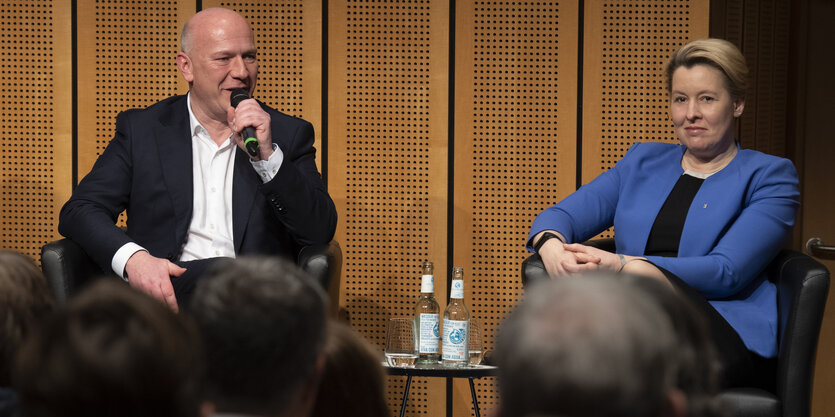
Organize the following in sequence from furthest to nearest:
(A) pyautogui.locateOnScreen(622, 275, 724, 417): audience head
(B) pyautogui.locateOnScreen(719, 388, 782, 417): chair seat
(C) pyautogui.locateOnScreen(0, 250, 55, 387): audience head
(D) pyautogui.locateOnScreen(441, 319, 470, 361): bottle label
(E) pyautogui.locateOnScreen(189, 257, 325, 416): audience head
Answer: (D) pyautogui.locateOnScreen(441, 319, 470, 361): bottle label < (B) pyautogui.locateOnScreen(719, 388, 782, 417): chair seat < (C) pyautogui.locateOnScreen(0, 250, 55, 387): audience head < (E) pyautogui.locateOnScreen(189, 257, 325, 416): audience head < (A) pyautogui.locateOnScreen(622, 275, 724, 417): audience head

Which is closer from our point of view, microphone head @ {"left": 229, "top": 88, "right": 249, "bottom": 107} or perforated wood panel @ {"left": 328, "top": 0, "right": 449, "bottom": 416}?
microphone head @ {"left": 229, "top": 88, "right": 249, "bottom": 107}

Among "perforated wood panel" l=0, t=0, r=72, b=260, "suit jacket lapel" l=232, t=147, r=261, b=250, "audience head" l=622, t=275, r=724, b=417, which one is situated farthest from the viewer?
"perforated wood panel" l=0, t=0, r=72, b=260

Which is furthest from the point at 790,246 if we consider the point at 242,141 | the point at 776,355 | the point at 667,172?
Result: the point at 242,141

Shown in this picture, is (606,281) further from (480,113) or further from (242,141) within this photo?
(480,113)

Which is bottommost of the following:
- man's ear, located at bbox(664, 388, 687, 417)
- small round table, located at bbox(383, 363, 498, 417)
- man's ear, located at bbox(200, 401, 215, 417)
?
small round table, located at bbox(383, 363, 498, 417)

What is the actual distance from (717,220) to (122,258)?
191 centimetres

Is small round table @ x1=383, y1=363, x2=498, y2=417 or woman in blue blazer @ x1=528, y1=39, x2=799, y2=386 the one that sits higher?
woman in blue blazer @ x1=528, y1=39, x2=799, y2=386

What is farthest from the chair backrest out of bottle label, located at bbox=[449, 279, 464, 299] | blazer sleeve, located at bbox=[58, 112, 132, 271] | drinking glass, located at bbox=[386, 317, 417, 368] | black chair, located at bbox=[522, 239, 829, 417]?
blazer sleeve, located at bbox=[58, 112, 132, 271]

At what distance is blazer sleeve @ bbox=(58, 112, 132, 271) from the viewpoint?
9.68 ft

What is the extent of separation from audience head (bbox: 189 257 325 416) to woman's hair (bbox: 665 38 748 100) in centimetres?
212

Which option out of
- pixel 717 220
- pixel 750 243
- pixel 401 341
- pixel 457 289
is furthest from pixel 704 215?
pixel 401 341

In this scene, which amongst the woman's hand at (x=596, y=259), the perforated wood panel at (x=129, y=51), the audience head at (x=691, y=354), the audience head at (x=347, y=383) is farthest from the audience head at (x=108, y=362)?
the perforated wood panel at (x=129, y=51)

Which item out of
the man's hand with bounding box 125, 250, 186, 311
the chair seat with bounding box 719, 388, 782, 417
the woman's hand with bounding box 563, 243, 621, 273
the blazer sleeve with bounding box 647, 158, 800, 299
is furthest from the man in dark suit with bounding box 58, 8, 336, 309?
the chair seat with bounding box 719, 388, 782, 417

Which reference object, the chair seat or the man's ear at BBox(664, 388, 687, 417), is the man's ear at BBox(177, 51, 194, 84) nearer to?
the chair seat
